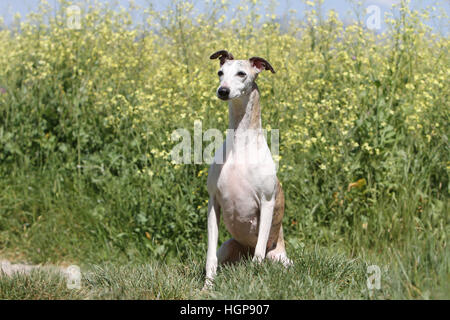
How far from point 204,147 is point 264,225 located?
1.91 meters

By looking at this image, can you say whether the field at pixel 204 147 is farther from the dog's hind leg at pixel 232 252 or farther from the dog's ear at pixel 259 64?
the dog's ear at pixel 259 64

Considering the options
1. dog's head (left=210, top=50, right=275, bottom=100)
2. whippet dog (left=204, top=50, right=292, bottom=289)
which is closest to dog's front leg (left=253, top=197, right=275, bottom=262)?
whippet dog (left=204, top=50, right=292, bottom=289)

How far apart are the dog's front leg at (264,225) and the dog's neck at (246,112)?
20.9 inches

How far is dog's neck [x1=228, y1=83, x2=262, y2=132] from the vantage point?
3.61 m

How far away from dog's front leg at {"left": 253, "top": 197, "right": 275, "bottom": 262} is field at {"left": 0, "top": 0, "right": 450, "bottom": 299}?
1.20 feet

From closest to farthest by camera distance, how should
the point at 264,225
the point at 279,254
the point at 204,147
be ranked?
1. the point at 264,225
2. the point at 279,254
3. the point at 204,147

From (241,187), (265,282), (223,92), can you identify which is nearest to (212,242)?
(241,187)

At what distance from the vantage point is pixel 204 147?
538cm

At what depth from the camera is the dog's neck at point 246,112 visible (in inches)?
142

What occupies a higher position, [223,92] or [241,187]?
[223,92]

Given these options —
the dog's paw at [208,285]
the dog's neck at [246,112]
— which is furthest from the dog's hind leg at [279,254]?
the dog's neck at [246,112]

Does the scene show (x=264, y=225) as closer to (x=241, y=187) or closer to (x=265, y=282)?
(x=241, y=187)

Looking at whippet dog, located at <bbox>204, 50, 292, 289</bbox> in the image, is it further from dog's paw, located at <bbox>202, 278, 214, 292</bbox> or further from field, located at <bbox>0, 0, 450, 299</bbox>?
field, located at <bbox>0, 0, 450, 299</bbox>

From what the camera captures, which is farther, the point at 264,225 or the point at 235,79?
the point at 264,225
